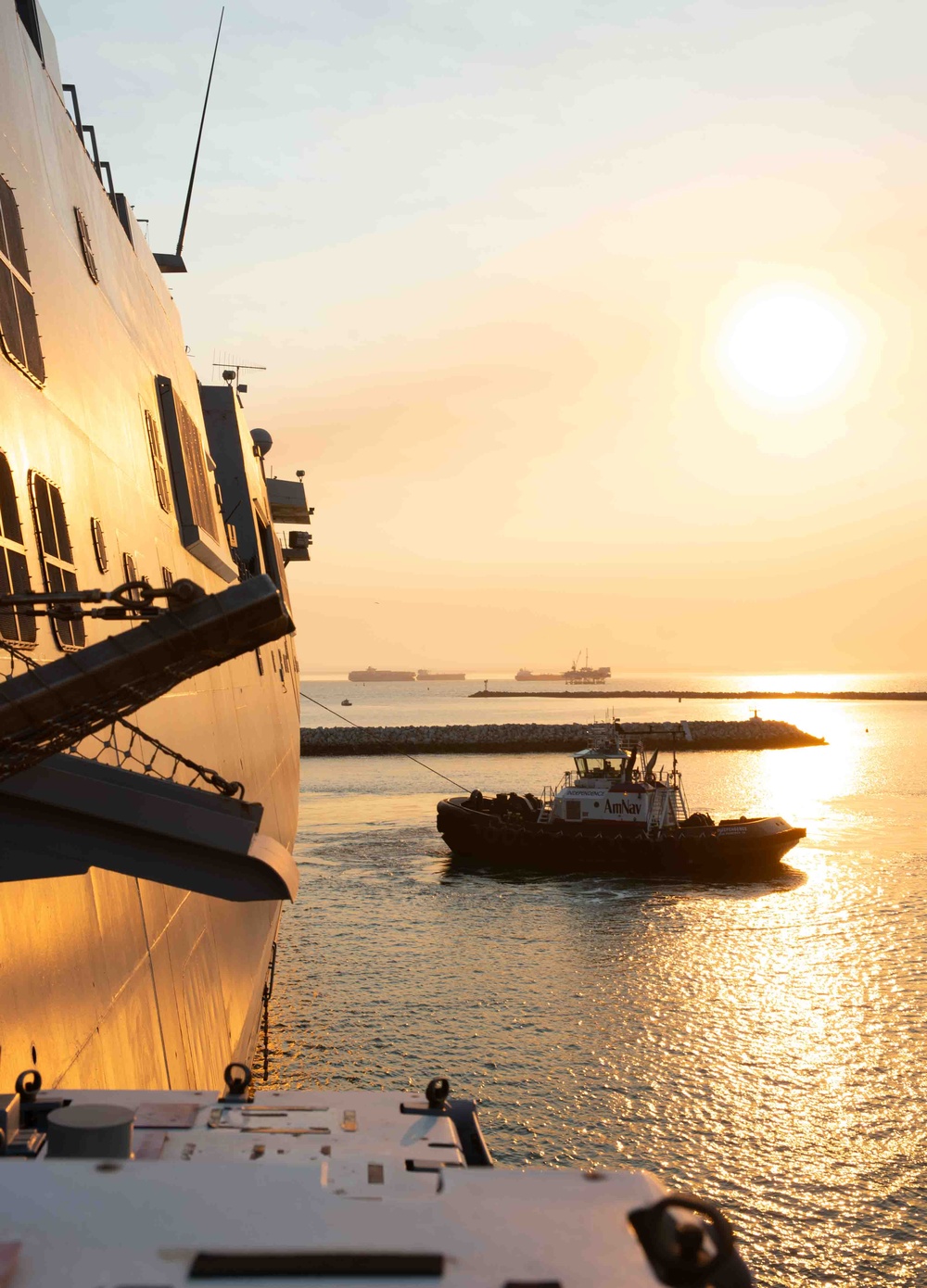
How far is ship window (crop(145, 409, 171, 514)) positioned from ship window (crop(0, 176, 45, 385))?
5.08 meters

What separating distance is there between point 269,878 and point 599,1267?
10.3ft

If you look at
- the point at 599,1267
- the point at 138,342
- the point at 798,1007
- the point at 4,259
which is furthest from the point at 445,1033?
the point at 599,1267

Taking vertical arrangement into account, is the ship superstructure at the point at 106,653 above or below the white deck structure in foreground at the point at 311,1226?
above

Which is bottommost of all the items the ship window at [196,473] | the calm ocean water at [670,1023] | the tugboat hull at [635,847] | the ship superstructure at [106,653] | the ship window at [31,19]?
the calm ocean water at [670,1023]

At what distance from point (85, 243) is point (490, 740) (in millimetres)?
112376

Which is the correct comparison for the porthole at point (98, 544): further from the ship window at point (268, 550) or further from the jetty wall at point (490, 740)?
the jetty wall at point (490, 740)

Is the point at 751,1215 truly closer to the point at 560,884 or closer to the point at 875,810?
the point at 560,884

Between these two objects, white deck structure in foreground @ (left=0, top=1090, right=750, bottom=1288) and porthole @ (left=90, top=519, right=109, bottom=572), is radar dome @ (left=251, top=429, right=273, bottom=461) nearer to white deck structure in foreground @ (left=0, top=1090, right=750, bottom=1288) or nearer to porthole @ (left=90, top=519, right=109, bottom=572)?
porthole @ (left=90, top=519, right=109, bottom=572)

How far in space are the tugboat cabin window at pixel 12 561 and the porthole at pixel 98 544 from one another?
2.25 metres

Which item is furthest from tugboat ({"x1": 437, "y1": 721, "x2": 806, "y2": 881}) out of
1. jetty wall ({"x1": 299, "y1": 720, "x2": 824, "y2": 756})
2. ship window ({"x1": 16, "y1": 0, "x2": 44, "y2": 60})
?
jetty wall ({"x1": 299, "y1": 720, "x2": 824, "y2": 756})

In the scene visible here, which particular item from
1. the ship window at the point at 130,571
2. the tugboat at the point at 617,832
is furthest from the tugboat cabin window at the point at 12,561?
the tugboat at the point at 617,832

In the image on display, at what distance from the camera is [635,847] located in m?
43.5

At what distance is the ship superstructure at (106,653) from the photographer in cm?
503

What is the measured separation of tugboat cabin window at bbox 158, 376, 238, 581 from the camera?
47.1ft
